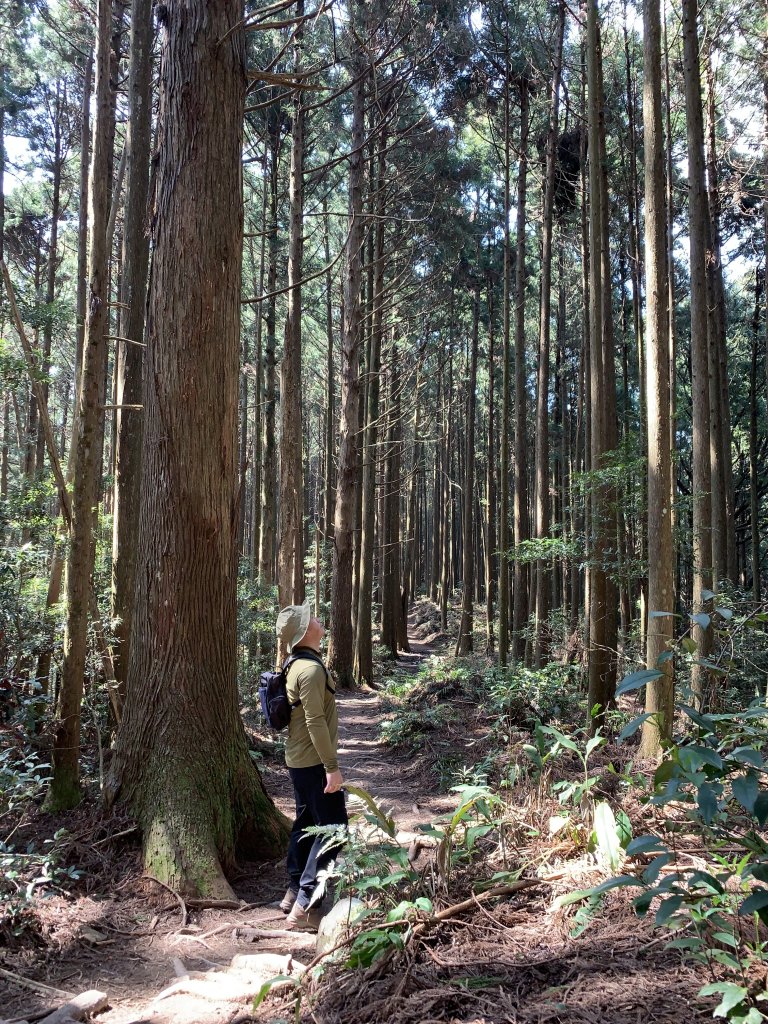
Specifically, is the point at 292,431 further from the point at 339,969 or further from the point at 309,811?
the point at 339,969

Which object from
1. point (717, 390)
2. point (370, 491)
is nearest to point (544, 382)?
point (717, 390)

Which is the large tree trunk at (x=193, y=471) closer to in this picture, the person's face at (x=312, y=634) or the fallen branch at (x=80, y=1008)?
the person's face at (x=312, y=634)

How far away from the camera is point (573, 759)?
21.6 feet

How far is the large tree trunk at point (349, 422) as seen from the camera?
43.0ft

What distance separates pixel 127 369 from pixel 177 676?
391 centimetres

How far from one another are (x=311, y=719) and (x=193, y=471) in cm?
183

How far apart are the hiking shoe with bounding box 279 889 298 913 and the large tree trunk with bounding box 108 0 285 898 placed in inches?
22.1

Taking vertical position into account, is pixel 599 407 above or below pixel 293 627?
above

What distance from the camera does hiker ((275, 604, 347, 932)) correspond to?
13.2 feet

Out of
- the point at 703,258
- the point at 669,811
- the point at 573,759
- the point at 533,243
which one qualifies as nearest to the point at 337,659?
the point at 573,759

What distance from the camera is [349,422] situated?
1348 centimetres

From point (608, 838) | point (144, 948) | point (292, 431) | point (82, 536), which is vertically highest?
point (292, 431)

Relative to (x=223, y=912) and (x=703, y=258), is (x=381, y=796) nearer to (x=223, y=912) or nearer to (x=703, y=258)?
(x=223, y=912)

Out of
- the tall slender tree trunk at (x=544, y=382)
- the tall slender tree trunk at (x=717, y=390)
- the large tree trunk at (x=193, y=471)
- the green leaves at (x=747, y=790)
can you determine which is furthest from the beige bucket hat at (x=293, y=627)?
the tall slender tree trunk at (x=544, y=382)
